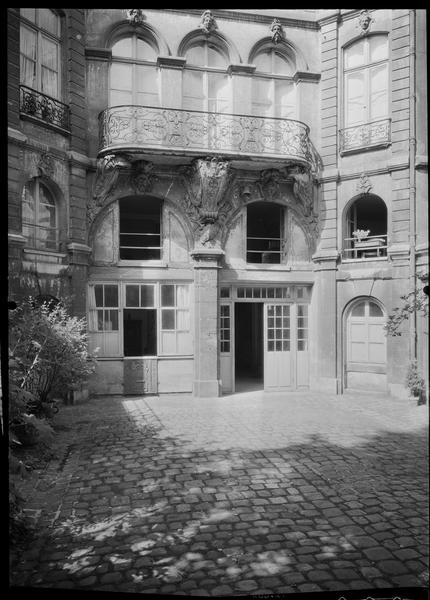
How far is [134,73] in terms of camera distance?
11.7 metres

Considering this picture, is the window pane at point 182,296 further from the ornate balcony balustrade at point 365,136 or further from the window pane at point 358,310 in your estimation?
the ornate balcony balustrade at point 365,136

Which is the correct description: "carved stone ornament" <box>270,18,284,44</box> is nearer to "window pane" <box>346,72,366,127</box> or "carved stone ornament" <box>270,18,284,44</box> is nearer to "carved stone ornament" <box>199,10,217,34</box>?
"carved stone ornament" <box>199,10,217,34</box>

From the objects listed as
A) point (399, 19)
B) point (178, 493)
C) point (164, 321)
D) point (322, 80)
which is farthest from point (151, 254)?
point (399, 19)

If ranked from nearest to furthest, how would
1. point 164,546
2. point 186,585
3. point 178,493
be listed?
point 186,585, point 164,546, point 178,493

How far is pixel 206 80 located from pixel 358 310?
790 centimetres

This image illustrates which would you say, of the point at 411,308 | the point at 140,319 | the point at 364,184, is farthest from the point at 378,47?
the point at 411,308

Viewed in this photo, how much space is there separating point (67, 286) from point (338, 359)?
7.79 meters

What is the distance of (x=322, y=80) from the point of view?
503 inches

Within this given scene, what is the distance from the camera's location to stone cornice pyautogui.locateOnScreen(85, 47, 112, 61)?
11234mm

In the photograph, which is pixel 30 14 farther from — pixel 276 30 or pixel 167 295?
pixel 167 295

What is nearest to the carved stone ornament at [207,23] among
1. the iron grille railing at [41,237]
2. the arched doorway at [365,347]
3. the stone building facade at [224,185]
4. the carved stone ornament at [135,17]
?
the stone building facade at [224,185]

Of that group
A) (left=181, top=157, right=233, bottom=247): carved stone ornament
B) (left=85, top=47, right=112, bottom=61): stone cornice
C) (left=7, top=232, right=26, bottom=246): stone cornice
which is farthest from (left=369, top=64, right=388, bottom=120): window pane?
(left=7, top=232, right=26, bottom=246): stone cornice

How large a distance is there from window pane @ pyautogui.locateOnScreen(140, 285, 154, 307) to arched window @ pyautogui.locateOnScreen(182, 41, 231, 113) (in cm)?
515

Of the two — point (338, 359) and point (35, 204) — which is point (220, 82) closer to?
point (35, 204)
